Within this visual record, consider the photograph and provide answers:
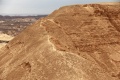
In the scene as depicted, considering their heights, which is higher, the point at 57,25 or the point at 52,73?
the point at 57,25

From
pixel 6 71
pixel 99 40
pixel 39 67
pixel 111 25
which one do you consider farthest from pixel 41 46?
pixel 111 25

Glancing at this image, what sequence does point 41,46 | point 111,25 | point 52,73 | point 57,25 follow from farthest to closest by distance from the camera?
point 111,25
point 57,25
point 41,46
point 52,73

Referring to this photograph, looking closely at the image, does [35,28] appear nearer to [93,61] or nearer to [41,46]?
A: [41,46]

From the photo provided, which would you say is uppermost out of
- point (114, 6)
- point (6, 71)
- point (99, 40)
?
point (114, 6)

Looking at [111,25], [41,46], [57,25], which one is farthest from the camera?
[111,25]

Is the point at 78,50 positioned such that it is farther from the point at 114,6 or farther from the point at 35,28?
the point at 114,6

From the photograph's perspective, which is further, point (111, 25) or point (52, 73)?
point (111, 25)
